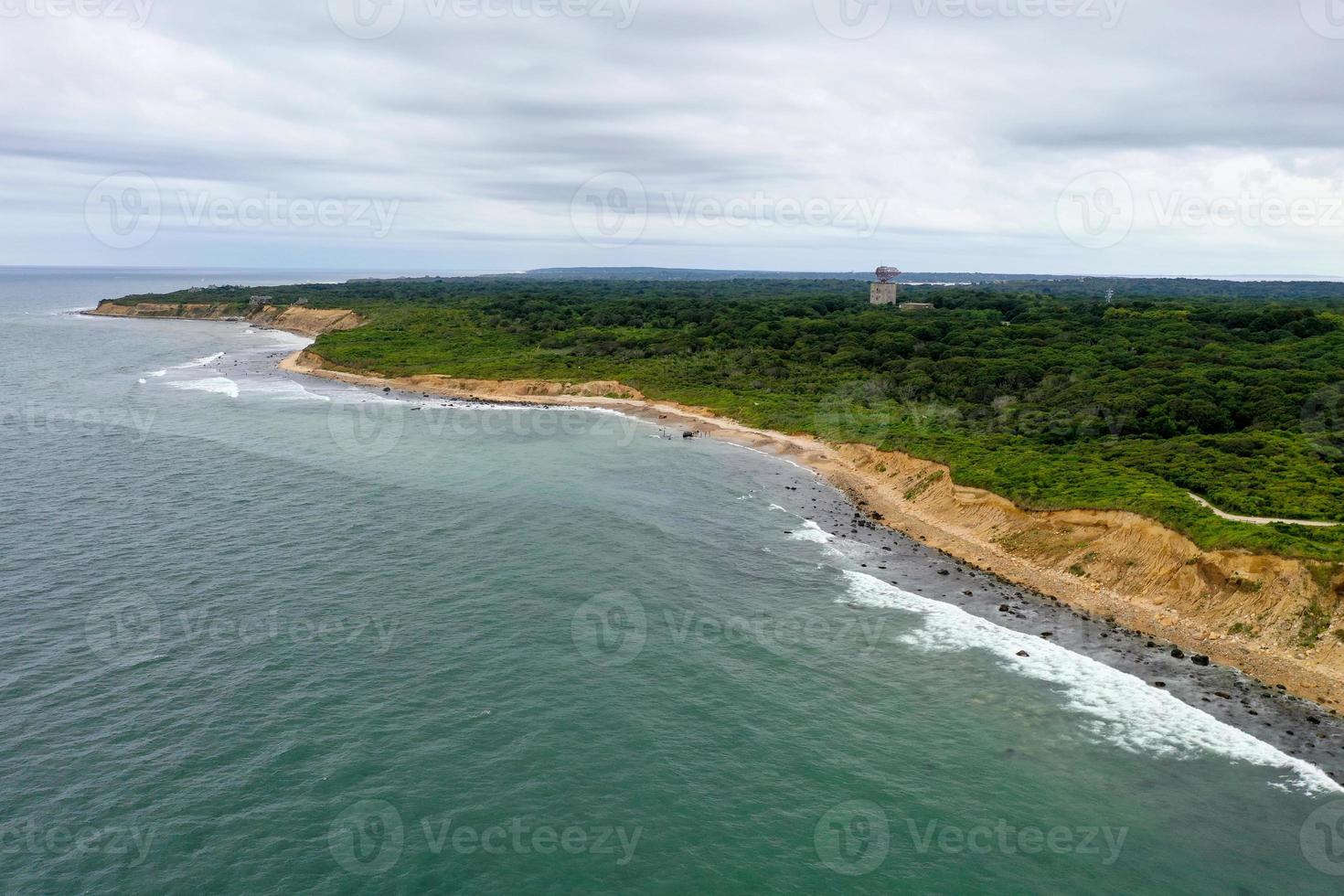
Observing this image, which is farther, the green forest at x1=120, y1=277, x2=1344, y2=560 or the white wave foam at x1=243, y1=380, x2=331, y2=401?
the white wave foam at x1=243, y1=380, x2=331, y2=401

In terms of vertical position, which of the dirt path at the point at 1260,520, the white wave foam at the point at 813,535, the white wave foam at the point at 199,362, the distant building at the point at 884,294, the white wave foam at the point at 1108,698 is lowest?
the white wave foam at the point at 1108,698

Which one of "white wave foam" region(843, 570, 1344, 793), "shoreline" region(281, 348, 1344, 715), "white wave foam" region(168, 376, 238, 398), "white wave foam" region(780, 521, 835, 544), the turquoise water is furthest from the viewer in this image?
"white wave foam" region(168, 376, 238, 398)

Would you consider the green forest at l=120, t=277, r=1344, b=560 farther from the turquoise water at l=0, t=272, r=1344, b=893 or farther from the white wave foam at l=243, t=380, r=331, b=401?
the turquoise water at l=0, t=272, r=1344, b=893

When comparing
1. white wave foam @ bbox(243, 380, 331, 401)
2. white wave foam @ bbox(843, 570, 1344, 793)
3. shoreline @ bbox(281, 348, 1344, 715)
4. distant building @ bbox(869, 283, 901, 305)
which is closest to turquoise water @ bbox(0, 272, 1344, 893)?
white wave foam @ bbox(843, 570, 1344, 793)

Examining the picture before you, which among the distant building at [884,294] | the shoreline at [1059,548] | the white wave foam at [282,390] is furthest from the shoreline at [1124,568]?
the distant building at [884,294]

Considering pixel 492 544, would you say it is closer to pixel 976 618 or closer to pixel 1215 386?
pixel 976 618

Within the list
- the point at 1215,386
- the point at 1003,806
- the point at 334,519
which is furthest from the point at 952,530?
the point at 334,519

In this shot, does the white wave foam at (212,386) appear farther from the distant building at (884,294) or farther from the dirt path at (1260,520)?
the distant building at (884,294)
